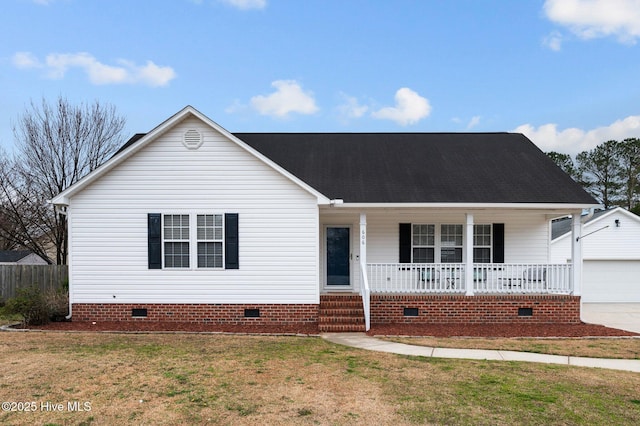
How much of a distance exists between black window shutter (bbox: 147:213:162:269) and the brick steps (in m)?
4.44

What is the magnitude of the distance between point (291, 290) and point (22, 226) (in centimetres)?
1617

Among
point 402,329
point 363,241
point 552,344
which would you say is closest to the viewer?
point 552,344

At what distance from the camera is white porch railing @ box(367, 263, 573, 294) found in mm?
11922

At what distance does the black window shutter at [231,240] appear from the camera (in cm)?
1130

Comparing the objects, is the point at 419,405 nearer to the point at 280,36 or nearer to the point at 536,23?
the point at 280,36

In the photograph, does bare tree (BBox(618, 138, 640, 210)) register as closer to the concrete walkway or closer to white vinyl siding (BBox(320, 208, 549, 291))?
white vinyl siding (BBox(320, 208, 549, 291))

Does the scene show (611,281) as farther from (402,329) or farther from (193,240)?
(193,240)

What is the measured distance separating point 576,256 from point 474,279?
282 centimetres

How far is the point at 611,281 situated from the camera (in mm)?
17609

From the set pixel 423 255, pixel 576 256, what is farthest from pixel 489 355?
pixel 576 256

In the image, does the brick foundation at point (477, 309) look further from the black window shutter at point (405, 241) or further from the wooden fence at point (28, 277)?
the wooden fence at point (28, 277)

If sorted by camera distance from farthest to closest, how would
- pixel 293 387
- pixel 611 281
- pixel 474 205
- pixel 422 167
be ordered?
pixel 611 281 < pixel 422 167 < pixel 474 205 < pixel 293 387

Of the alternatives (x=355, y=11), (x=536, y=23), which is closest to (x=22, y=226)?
(x=355, y=11)

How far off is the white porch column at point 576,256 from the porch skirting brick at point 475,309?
1.05ft
